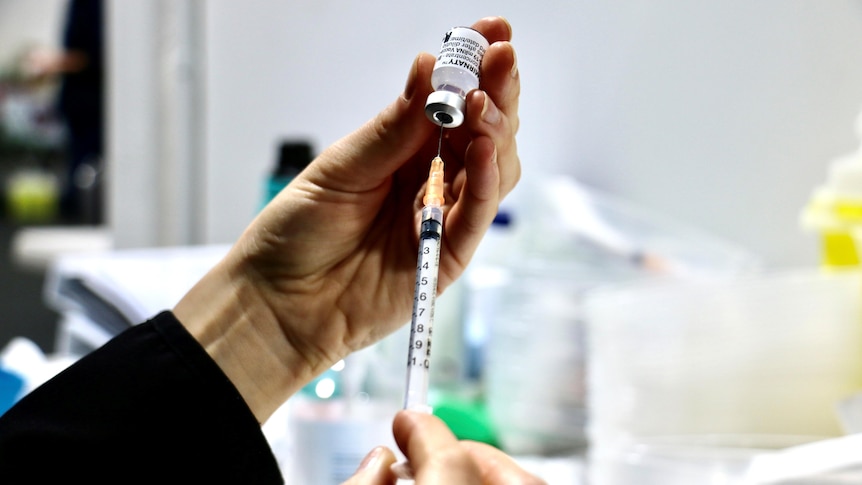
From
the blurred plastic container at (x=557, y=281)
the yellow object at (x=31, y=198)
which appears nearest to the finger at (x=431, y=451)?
the blurred plastic container at (x=557, y=281)

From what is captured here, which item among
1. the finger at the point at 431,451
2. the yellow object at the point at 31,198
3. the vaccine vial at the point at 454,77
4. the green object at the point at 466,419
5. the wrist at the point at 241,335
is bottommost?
the green object at the point at 466,419

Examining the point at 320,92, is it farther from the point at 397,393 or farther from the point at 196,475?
the point at 196,475

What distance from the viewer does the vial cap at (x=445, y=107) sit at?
45 centimetres

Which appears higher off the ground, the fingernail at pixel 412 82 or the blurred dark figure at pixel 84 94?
the blurred dark figure at pixel 84 94

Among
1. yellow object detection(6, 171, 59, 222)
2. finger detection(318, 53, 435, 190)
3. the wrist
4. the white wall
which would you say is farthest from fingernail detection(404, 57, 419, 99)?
yellow object detection(6, 171, 59, 222)

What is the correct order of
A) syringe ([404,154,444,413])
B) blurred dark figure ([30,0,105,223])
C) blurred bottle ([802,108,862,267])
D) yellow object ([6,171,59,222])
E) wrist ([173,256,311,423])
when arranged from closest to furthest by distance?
1. syringe ([404,154,444,413])
2. wrist ([173,256,311,423])
3. blurred bottle ([802,108,862,267])
4. blurred dark figure ([30,0,105,223])
5. yellow object ([6,171,59,222])

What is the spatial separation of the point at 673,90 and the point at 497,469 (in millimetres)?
749

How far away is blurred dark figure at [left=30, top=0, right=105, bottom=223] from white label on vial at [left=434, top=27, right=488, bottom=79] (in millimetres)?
Result: 1953

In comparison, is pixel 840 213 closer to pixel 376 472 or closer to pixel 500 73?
pixel 500 73

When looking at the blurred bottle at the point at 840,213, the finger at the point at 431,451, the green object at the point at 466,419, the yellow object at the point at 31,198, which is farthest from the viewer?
the yellow object at the point at 31,198

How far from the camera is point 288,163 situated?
92cm

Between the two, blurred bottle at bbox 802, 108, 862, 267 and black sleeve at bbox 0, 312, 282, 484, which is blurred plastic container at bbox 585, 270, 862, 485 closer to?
blurred bottle at bbox 802, 108, 862, 267

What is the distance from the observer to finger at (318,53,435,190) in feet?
1.59

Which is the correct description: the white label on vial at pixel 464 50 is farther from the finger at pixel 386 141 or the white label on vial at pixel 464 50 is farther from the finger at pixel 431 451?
the finger at pixel 431 451
